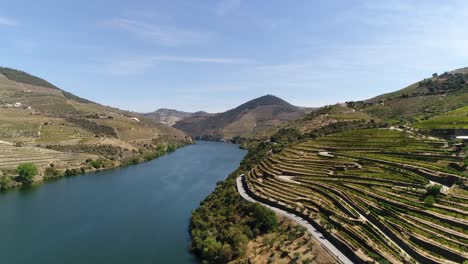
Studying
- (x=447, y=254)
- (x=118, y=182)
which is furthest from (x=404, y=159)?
(x=118, y=182)

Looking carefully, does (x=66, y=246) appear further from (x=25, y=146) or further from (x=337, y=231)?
(x=25, y=146)

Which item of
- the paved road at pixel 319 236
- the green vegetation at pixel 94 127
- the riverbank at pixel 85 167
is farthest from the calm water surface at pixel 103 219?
the green vegetation at pixel 94 127

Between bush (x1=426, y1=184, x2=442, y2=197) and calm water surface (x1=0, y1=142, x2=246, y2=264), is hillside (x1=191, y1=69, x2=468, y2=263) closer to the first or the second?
bush (x1=426, y1=184, x2=442, y2=197)

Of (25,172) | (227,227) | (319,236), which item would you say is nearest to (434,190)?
(319,236)

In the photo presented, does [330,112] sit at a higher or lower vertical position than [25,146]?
higher

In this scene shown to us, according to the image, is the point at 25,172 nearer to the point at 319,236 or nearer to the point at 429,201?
the point at 319,236

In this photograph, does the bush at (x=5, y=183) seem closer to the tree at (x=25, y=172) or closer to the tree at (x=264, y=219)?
the tree at (x=25, y=172)
